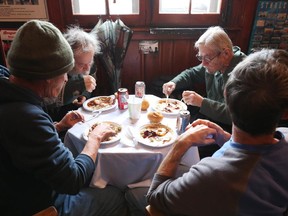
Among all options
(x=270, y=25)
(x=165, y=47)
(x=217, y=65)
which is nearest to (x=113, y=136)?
(x=217, y=65)

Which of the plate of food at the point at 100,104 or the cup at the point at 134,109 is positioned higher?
the cup at the point at 134,109

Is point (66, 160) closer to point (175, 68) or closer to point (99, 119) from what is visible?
point (99, 119)

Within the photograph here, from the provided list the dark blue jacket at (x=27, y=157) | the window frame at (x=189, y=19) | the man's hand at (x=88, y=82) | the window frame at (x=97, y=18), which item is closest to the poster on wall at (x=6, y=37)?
the window frame at (x=97, y=18)

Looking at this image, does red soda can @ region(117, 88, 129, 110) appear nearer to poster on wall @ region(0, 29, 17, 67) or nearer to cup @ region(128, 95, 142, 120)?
cup @ region(128, 95, 142, 120)

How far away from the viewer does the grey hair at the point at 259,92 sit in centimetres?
62

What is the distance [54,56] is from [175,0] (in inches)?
72.0

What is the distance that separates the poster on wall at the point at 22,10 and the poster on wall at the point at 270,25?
6.94 ft

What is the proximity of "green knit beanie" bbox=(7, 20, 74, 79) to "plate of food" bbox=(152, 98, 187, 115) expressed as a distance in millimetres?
791

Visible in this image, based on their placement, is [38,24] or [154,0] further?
[154,0]

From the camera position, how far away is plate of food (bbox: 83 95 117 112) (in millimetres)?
1543

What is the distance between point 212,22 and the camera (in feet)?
7.70

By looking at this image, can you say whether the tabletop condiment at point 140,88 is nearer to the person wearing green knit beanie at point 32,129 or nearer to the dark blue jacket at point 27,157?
the person wearing green knit beanie at point 32,129

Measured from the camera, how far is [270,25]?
2.37m

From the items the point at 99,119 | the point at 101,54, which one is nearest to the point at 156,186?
the point at 99,119
